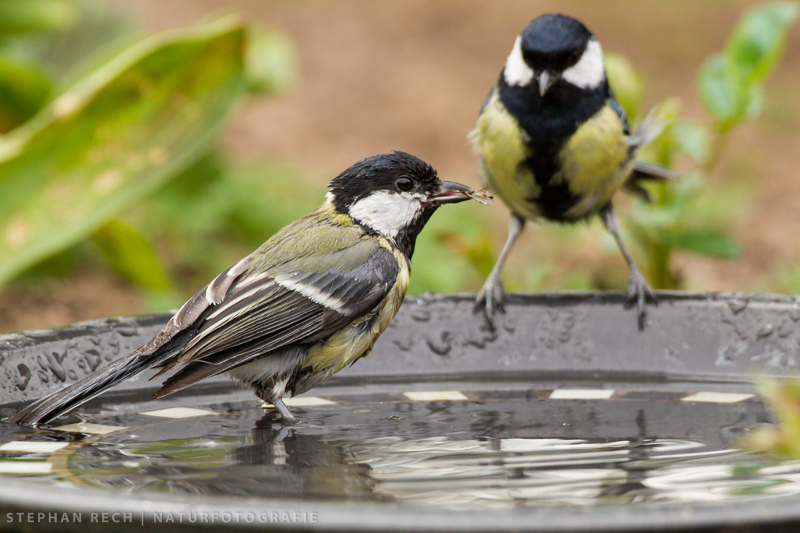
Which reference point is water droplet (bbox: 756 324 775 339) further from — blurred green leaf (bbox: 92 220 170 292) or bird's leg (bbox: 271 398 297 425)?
blurred green leaf (bbox: 92 220 170 292)

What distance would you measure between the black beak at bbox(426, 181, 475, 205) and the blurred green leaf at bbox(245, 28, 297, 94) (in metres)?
2.75

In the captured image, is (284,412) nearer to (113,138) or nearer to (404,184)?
(404,184)

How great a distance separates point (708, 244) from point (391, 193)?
5.28 ft

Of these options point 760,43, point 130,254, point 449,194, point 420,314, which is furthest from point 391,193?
point 130,254

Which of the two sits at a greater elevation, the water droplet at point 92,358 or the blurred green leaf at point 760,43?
the blurred green leaf at point 760,43

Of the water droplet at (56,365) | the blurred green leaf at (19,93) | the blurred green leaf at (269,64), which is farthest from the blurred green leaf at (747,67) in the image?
the blurred green leaf at (19,93)

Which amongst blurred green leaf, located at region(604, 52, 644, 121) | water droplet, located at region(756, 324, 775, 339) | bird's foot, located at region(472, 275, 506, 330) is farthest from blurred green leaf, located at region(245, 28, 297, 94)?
water droplet, located at region(756, 324, 775, 339)

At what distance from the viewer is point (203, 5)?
9.77 metres

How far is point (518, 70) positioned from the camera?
3094 mm

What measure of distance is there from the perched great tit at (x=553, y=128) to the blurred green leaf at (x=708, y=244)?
60 centimetres

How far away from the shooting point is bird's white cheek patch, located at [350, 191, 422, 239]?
2.58 meters

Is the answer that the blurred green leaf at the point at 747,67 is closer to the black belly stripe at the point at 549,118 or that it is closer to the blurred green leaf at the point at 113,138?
the black belly stripe at the point at 549,118

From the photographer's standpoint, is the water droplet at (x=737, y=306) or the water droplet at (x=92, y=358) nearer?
the water droplet at (x=92, y=358)

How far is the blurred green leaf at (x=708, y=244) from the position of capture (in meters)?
3.62
